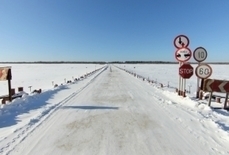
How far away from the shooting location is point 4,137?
4676 mm

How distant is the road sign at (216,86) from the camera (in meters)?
7.66

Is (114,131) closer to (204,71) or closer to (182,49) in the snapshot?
(204,71)

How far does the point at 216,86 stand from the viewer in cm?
782

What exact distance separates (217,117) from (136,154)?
12.9 ft

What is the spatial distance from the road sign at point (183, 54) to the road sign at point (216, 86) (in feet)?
7.24

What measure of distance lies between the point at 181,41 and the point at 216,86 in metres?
3.22

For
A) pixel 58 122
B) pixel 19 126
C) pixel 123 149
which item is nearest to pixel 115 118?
pixel 58 122

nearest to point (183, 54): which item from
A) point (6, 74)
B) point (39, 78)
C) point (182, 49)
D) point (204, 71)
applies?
point (182, 49)

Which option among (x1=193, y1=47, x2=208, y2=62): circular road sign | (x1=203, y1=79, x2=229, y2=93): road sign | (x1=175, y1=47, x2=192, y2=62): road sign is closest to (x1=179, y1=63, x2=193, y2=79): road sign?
(x1=175, y1=47, x2=192, y2=62): road sign

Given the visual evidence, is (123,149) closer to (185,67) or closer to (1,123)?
(1,123)

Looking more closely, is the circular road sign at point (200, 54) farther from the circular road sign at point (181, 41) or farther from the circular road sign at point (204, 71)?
the circular road sign at point (181, 41)

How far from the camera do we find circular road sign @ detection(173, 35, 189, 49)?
33.0 ft

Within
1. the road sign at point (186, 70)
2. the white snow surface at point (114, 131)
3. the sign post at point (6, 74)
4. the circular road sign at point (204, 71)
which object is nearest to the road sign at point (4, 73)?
the sign post at point (6, 74)

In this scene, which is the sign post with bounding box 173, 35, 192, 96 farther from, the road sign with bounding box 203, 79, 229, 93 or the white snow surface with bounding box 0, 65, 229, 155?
the white snow surface with bounding box 0, 65, 229, 155
